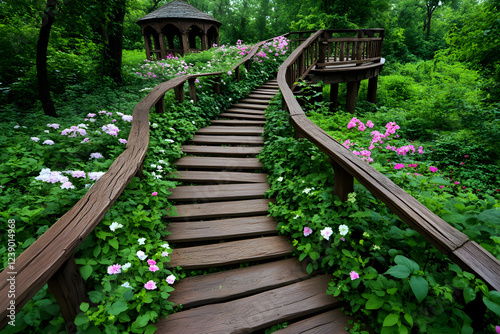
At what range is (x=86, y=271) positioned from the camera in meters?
1.87

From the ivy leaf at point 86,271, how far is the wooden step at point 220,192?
4.85 feet

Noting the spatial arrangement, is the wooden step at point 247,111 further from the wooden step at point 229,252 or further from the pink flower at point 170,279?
the pink flower at point 170,279

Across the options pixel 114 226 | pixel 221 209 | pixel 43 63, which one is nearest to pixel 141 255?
pixel 114 226

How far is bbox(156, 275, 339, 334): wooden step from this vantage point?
2.00 meters

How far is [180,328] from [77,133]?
285 cm

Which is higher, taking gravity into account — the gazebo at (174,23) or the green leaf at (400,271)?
the gazebo at (174,23)

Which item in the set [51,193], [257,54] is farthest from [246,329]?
[257,54]

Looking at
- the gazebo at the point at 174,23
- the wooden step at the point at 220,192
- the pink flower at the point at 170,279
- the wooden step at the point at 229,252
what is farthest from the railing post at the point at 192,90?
the gazebo at the point at 174,23

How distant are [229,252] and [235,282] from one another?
0.35 m

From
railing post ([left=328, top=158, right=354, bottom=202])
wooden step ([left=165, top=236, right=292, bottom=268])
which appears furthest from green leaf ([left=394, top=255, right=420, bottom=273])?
wooden step ([left=165, top=236, right=292, bottom=268])

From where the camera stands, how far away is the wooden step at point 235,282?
7.33 ft

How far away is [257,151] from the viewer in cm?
459

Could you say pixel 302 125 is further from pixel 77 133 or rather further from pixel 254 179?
pixel 77 133

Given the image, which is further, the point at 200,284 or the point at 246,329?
the point at 200,284
